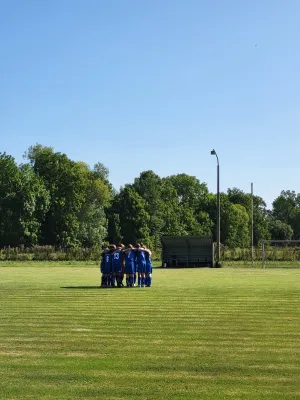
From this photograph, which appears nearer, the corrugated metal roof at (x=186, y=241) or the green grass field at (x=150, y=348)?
the green grass field at (x=150, y=348)

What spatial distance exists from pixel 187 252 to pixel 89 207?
43.3 meters

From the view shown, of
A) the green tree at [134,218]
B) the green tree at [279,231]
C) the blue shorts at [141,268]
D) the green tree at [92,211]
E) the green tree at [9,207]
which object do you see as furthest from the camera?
the green tree at [279,231]

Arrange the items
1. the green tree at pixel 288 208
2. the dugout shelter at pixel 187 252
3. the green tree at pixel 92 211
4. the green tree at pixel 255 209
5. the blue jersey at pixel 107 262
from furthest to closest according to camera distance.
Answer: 1. the green tree at pixel 288 208
2. the green tree at pixel 255 209
3. the green tree at pixel 92 211
4. the dugout shelter at pixel 187 252
5. the blue jersey at pixel 107 262

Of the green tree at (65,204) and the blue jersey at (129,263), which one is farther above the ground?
the green tree at (65,204)

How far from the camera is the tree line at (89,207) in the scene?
256ft

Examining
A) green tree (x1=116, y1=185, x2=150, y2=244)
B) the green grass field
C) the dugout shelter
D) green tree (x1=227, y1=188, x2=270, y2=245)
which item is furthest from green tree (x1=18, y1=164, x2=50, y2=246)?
the green grass field

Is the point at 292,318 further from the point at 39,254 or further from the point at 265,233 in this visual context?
the point at 265,233

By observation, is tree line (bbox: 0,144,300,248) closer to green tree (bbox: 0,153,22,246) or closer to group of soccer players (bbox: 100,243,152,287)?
green tree (bbox: 0,153,22,246)

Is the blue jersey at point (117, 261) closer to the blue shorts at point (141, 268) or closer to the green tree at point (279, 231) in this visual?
the blue shorts at point (141, 268)

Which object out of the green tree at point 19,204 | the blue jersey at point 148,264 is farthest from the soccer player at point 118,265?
the green tree at point 19,204

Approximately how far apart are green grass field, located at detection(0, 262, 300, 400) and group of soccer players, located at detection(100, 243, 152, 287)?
19.3ft

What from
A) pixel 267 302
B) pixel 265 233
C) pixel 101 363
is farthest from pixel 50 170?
pixel 101 363

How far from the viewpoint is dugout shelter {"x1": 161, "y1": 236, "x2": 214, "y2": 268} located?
46406 millimetres

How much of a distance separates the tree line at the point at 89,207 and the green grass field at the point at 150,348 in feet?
203
